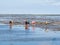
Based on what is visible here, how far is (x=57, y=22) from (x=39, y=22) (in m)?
2.17

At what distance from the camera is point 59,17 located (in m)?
25.8

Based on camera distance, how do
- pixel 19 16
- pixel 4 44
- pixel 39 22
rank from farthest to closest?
pixel 19 16 < pixel 39 22 < pixel 4 44

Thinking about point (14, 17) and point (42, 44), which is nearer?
point (42, 44)

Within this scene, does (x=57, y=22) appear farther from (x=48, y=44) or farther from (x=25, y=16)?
(x=48, y=44)

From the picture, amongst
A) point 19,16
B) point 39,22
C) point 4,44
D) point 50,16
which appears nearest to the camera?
point 4,44

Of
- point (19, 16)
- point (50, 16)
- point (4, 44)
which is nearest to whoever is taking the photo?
point (4, 44)

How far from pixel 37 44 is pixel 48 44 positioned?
42 cm

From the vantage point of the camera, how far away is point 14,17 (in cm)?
2545

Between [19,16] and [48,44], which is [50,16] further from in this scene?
[48,44]

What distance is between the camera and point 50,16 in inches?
984

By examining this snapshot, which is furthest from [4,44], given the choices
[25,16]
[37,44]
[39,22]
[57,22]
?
[25,16]

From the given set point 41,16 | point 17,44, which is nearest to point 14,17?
point 41,16

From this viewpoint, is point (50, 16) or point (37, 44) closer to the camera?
point (37, 44)

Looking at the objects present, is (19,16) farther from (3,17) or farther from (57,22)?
(57,22)
